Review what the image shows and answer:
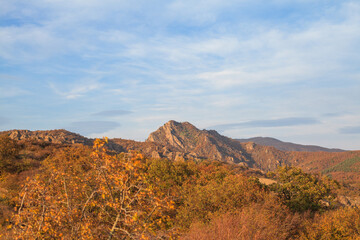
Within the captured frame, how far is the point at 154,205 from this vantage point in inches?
372

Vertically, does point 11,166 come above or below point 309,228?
above

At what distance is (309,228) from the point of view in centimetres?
2112

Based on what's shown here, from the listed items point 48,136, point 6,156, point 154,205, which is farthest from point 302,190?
point 48,136

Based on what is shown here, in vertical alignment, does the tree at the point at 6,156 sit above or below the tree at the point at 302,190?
above

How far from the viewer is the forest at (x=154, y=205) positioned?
888cm

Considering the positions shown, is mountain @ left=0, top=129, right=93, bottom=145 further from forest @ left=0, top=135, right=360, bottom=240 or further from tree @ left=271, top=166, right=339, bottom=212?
tree @ left=271, top=166, right=339, bottom=212

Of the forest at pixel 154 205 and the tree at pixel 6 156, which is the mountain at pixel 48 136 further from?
the forest at pixel 154 205

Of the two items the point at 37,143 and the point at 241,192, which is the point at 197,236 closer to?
the point at 241,192

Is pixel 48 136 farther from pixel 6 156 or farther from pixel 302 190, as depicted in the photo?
pixel 302 190

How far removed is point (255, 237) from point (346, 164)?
174 m

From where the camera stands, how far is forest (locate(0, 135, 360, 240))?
8.88m

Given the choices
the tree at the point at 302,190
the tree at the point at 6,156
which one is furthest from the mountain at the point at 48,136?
the tree at the point at 302,190

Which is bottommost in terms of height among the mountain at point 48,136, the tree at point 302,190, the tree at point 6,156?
the tree at point 302,190

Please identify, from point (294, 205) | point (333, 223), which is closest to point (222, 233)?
point (333, 223)
